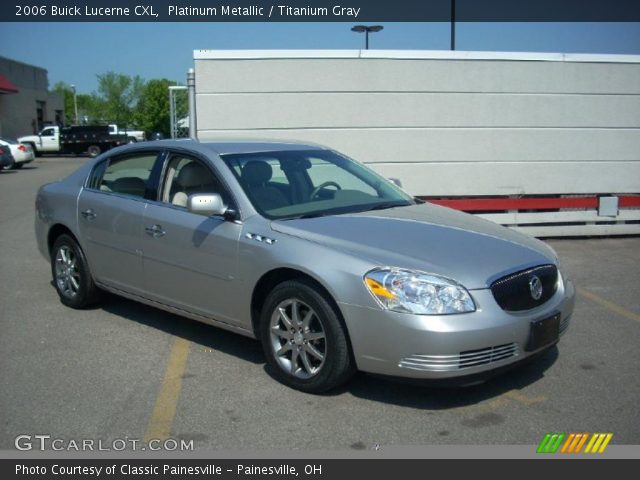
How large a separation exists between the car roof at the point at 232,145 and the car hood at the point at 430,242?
0.98 meters

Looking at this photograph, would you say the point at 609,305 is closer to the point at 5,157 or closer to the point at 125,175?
the point at 125,175


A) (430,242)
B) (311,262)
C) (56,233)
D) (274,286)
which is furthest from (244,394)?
(56,233)

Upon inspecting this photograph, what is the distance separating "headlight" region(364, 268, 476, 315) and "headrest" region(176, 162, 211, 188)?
1.79 metres

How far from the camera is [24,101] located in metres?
50.5

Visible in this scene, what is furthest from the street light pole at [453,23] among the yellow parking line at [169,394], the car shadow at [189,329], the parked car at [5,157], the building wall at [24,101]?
the building wall at [24,101]

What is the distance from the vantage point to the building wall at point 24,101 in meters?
46.9

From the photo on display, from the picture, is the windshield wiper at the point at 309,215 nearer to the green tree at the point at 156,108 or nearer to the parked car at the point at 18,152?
the parked car at the point at 18,152

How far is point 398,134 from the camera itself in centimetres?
984

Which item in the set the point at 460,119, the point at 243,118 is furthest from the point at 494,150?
the point at 243,118

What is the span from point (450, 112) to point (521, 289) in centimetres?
610

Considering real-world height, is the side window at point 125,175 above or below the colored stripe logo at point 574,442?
above

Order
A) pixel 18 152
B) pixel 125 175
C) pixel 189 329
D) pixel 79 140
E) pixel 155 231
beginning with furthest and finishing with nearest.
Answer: pixel 79 140 < pixel 18 152 < pixel 125 175 < pixel 189 329 < pixel 155 231

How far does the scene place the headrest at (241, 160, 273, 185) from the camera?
5.05m

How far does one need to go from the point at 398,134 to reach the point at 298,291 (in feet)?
19.6
